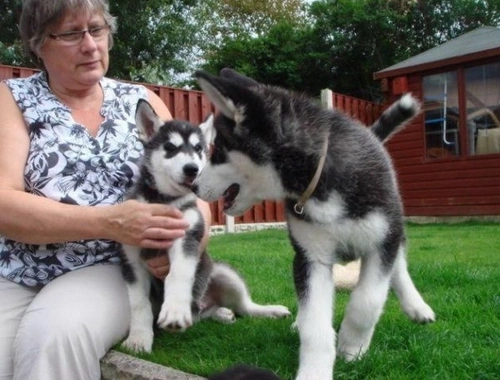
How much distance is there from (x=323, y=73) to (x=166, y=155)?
22.8m

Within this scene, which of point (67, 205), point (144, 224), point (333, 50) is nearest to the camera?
point (144, 224)

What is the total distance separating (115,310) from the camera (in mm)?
2709

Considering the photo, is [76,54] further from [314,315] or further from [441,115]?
[441,115]

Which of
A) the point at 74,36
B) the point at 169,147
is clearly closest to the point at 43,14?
the point at 74,36

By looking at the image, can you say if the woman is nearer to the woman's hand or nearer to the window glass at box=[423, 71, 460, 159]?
the woman's hand

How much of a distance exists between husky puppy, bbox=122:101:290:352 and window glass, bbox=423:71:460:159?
10363 mm

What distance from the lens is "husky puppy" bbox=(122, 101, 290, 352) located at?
2688 mm

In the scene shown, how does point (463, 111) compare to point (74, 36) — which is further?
point (463, 111)

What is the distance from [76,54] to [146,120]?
20.0 inches

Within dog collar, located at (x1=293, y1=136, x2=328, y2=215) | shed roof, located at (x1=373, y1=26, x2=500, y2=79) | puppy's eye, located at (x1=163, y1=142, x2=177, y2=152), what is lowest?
dog collar, located at (x1=293, y1=136, x2=328, y2=215)

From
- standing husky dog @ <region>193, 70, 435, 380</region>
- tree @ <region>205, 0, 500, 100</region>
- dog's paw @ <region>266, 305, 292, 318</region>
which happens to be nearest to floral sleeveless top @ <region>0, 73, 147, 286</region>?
standing husky dog @ <region>193, 70, 435, 380</region>

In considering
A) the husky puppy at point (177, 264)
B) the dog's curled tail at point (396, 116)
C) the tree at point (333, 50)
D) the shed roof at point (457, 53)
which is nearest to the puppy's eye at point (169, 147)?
the husky puppy at point (177, 264)

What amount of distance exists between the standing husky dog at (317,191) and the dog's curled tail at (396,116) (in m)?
0.51

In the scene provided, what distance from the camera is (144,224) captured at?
249 cm
